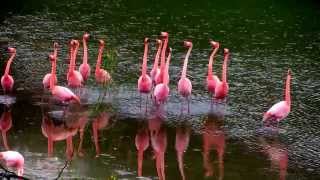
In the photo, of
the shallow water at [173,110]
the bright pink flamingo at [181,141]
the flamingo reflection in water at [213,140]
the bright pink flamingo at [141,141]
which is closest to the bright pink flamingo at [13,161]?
the shallow water at [173,110]

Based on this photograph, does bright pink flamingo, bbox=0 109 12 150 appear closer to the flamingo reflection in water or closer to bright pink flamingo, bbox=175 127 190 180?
bright pink flamingo, bbox=175 127 190 180

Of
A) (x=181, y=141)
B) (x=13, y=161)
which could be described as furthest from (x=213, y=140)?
(x=13, y=161)

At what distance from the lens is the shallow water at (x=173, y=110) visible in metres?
7.30

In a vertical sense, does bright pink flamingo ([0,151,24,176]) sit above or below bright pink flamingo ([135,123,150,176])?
above

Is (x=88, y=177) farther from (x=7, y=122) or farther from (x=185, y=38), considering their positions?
(x=185, y=38)

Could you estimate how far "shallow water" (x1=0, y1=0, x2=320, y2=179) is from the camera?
7301 millimetres

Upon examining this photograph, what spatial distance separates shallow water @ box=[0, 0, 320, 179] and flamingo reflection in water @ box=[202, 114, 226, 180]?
0.5 inches

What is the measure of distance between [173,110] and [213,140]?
1.20 metres

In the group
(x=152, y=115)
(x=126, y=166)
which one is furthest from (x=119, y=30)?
(x=126, y=166)

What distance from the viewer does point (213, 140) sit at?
8.06m

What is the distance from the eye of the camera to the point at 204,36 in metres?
14.3

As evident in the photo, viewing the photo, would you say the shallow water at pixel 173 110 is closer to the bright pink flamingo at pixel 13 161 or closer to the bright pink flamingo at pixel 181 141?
the bright pink flamingo at pixel 181 141

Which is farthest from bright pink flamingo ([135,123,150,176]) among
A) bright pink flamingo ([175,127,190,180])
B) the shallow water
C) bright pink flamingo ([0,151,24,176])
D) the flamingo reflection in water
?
bright pink flamingo ([0,151,24,176])

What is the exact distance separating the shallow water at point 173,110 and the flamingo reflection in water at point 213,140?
1cm
